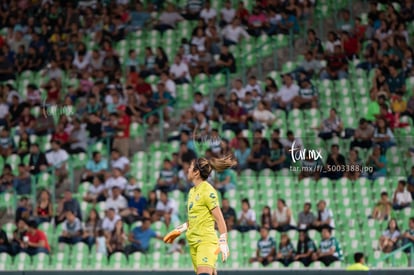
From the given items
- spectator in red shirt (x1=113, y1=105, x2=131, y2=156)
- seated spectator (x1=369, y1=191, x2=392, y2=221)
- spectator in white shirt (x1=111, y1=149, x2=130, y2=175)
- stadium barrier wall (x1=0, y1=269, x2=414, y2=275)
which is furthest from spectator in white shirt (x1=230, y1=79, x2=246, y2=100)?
stadium barrier wall (x1=0, y1=269, x2=414, y2=275)

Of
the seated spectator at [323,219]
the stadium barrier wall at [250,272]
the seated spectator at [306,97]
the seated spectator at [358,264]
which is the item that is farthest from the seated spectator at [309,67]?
the stadium barrier wall at [250,272]

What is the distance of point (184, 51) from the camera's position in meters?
24.8

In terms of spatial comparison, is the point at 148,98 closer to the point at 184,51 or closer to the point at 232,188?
the point at 184,51

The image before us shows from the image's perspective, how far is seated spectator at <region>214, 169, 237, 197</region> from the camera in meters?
20.8

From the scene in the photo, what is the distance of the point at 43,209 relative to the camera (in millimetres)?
21000

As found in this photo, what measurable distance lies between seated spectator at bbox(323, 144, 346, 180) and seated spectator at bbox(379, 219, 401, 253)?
1429mm

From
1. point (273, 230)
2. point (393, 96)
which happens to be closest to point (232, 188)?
point (273, 230)

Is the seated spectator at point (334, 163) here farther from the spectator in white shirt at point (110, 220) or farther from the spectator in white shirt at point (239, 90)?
the spectator in white shirt at point (110, 220)

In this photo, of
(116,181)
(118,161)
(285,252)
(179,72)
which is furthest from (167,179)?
(179,72)

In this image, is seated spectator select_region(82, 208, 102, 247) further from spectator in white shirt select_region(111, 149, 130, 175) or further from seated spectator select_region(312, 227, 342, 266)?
seated spectator select_region(312, 227, 342, 266)

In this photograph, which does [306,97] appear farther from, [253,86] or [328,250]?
[328,250]

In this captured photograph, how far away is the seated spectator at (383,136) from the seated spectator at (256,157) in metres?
2.04

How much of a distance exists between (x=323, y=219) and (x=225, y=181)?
6.08 feet

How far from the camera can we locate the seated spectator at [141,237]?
66.7 ft
